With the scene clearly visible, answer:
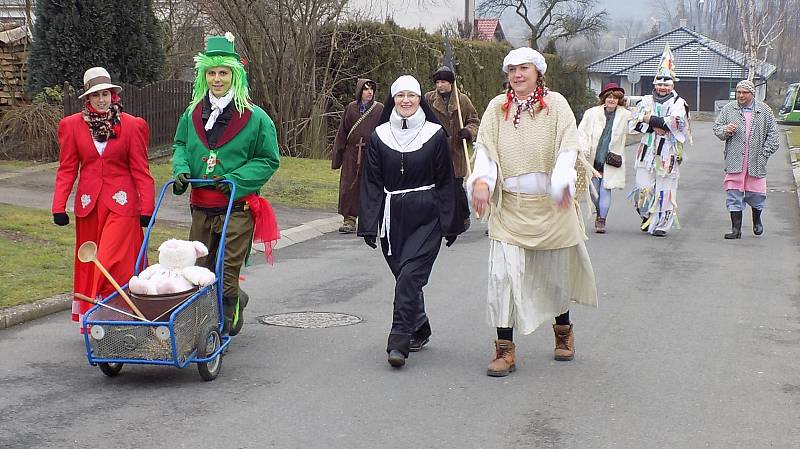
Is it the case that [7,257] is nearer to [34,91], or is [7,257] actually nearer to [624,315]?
[624,315]

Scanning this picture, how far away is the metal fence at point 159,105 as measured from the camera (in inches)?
804

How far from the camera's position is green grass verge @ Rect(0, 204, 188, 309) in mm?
9328

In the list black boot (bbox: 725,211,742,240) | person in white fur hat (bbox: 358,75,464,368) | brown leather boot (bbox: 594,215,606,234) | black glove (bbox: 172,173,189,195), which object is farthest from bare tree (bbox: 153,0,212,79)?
person in white fur hat (bbox: 358,75,464,368)

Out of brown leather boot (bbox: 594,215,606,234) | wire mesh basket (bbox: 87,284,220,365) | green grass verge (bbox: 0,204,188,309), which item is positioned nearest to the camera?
wire mesh basket (bbox: 87,284,220,365)

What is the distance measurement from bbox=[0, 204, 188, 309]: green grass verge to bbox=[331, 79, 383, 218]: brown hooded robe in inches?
76.7

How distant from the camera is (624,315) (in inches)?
354

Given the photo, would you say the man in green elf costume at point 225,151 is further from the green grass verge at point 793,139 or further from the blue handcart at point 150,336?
the green grass verge at point 793,139

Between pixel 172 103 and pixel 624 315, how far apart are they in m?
14.8

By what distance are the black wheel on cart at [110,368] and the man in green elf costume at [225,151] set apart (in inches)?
31.4

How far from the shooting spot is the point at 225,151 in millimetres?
7402

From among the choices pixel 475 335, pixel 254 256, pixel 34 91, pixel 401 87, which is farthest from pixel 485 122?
pixel 34 91

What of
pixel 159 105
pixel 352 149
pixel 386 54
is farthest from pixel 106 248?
pixel 386 54

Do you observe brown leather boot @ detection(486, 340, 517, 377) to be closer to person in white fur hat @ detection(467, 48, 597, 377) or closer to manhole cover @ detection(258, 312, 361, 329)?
person in white fur hat @ detection(467, 48, 597, 377)

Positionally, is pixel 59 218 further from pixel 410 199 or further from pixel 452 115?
pixel 452 115
